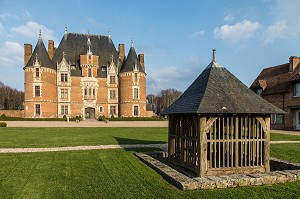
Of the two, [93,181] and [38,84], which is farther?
[38,84]

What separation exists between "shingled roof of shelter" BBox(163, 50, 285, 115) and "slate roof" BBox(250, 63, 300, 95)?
21.8m

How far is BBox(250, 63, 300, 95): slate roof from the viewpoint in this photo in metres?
28.5

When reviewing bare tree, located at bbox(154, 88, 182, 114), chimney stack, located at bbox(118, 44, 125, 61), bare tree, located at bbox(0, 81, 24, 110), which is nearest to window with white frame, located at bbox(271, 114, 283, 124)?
chimney stack, located at bbox(118, 44, 125, 61)

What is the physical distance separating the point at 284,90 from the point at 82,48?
106ft

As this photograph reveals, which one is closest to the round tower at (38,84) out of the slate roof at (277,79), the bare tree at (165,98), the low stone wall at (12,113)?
the low stone wall at (12,113)

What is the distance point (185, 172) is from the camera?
28.0 feet

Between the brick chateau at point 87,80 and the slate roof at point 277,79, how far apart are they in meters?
19.1

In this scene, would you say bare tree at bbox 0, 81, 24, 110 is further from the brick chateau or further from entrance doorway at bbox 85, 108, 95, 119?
entrance doorway at bbox 85, 108, 95, 119

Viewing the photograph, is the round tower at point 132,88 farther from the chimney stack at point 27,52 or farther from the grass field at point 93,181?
the grass field at point 93,181

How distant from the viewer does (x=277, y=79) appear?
31047 millimetres

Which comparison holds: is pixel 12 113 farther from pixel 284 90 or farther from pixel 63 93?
pixel 284 90

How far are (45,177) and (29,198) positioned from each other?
1.74 metres

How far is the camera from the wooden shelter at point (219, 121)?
738cm

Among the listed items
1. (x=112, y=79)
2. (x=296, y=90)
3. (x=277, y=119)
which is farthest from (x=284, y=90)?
(x=112, y=79)
